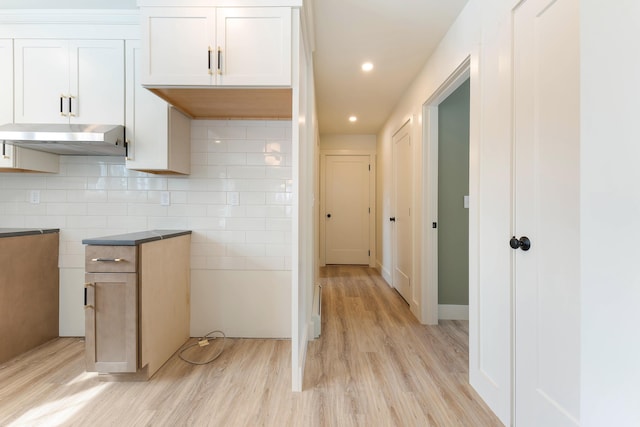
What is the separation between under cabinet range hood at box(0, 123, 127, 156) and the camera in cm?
189

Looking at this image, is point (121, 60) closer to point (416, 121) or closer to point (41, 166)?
point (41, 166)

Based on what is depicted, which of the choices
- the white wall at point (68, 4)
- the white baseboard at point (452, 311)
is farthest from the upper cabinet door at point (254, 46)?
the white baseboard at point (452, 311)

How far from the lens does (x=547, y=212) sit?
1.21 meters

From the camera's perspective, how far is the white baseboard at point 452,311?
114 inches

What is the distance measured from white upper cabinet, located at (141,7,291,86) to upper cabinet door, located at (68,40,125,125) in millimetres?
585

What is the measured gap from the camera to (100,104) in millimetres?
2100

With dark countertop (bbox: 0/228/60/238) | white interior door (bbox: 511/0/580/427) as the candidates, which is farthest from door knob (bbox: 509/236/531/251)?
dark countertop (bbox: 0/228/60/238)

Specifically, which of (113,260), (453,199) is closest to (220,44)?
(113,260)

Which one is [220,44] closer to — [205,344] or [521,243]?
[521,243]

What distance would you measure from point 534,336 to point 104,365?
7.37 ft

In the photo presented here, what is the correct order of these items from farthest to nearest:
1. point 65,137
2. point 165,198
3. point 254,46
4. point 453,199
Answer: point 453,199, point 165,198, point 65,137, point 254,46

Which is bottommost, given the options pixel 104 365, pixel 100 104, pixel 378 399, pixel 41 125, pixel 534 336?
pixel 378 399

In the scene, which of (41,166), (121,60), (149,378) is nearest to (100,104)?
(121,60)

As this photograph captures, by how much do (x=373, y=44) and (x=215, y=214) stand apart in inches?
74.9
